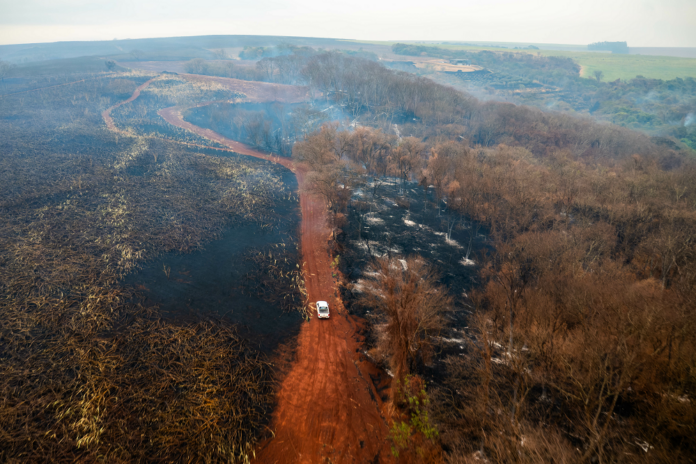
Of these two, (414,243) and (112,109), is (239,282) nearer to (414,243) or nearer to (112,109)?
(414,243)

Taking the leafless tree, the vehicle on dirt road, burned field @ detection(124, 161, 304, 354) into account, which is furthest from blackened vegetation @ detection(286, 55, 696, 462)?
burned field @ detection(124, 161, 304, 354)

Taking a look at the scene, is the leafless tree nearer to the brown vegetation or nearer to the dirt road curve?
the brown vegetation

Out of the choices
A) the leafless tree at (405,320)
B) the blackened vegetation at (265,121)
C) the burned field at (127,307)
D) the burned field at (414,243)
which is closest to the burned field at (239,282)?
the burned field at (127,307)

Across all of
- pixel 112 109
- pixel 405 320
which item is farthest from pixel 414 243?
pixel 112 109

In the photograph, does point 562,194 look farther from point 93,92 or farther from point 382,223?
point 93,92

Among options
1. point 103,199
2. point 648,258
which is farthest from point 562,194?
point 103,199
